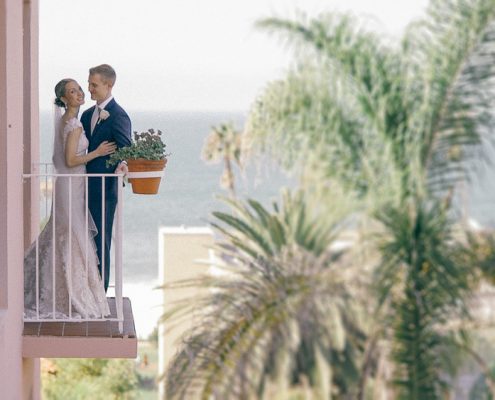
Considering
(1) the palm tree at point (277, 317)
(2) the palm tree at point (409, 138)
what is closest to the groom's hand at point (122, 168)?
(1) the palm tree at point (277, 317)

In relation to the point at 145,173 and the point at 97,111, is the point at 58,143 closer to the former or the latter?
the point at 97,111

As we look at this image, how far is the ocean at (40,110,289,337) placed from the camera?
35.6 metres

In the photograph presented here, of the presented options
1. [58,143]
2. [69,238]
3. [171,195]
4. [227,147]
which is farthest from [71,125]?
[171,195]

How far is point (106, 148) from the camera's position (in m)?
5.95

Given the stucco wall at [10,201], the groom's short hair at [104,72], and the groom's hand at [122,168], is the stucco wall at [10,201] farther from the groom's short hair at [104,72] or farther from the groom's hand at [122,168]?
the groom's hand at [122,168]

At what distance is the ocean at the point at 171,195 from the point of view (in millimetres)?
35562

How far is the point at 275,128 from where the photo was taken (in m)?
13.1

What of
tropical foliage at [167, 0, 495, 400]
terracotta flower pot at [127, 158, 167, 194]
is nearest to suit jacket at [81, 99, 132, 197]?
terracotta flower pot at [127, 158, 167, 194]

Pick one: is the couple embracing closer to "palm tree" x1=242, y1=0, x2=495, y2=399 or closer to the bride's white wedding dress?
the bride's white wedding dress

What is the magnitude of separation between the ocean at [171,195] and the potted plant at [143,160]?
27341 millimetres

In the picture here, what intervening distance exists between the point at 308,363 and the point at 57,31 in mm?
26795

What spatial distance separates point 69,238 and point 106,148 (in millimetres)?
496

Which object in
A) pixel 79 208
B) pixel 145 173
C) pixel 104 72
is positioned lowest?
pixel 79 208

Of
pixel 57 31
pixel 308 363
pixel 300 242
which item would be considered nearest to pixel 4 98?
pixel 300 242
